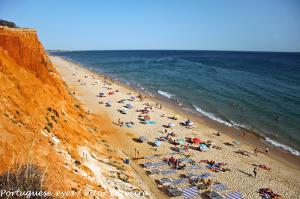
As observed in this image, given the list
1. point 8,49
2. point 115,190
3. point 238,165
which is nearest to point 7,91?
point 8,49

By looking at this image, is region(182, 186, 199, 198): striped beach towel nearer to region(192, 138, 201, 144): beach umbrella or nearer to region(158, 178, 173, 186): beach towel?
region(158, 178, 173, 186): beach towel

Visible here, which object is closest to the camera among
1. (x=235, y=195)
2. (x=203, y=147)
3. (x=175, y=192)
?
(x=175, y=192)

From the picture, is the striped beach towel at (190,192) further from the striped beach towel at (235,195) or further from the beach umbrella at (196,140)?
the beach umbrella at (196,140)

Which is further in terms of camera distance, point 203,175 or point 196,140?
point 196,140

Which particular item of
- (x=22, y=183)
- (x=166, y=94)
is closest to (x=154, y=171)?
(x=22, y=183)

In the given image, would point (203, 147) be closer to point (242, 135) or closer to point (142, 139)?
point (142, 139)

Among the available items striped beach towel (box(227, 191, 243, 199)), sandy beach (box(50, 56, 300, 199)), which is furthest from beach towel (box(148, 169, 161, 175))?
striped beach towel (box(227, 191, 243, 199))

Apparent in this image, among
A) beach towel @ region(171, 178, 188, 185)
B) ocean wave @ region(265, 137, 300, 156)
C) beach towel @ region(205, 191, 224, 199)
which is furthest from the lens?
ocean wave @ region(265, 137, 300, 156)

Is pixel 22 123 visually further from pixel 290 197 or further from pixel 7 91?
pixel 290 197
